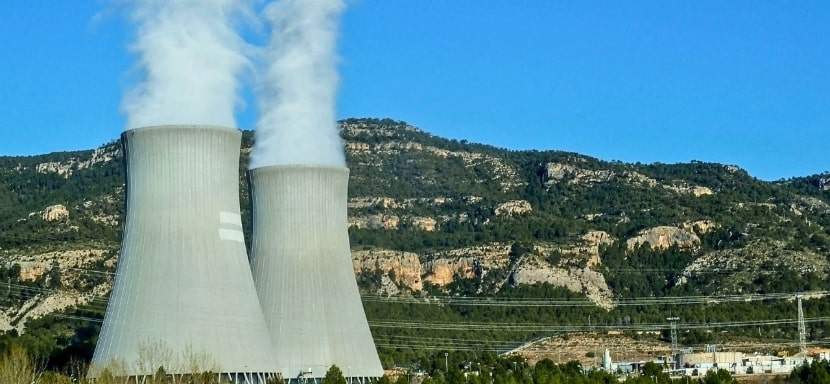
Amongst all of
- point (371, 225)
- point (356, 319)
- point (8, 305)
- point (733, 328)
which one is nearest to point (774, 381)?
point (733, 328)

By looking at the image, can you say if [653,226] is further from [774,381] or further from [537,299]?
[774,381]

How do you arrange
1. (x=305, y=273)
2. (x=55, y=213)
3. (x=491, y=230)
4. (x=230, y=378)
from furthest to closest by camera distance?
1. (x=491, y=230)
2. (x=55, y=213)
3. (x=305, y=273)
4. (x=230, y=378)

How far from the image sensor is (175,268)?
130 ft

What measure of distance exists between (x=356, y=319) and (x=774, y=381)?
1231 inches

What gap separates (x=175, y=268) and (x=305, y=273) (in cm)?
729

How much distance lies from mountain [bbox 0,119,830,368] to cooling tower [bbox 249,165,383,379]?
29.6 m

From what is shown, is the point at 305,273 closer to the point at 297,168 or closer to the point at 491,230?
the point at 297,168

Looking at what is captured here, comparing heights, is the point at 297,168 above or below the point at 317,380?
above

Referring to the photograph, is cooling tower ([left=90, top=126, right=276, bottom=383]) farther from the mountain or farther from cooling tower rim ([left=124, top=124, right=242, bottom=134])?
the mountain

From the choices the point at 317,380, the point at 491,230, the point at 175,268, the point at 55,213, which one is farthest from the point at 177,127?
the point at 491,230

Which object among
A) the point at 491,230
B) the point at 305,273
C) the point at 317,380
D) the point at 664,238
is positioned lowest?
the point at 317,380

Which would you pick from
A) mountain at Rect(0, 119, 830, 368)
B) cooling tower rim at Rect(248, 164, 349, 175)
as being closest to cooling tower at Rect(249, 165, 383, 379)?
cooling tower rim at Rect(248, 164, 349, 175)

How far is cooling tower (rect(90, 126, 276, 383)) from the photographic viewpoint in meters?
39.6

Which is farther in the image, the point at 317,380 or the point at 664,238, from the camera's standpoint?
the point at 664,238
